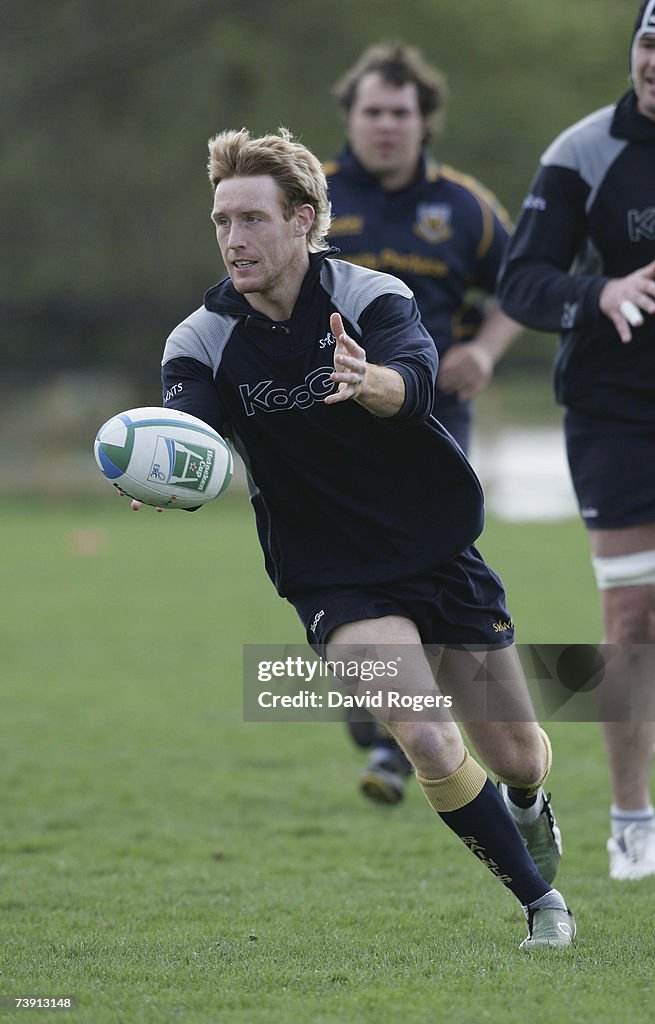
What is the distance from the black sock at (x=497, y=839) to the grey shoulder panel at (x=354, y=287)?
1426 millimetres

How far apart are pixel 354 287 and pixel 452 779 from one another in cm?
146

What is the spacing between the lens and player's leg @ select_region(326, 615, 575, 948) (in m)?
4.11

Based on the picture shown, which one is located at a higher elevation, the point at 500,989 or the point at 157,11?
the point at 500,989

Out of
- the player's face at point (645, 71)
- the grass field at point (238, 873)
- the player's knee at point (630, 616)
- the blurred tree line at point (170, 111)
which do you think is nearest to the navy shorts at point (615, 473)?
the player's knee at point (630, 616)

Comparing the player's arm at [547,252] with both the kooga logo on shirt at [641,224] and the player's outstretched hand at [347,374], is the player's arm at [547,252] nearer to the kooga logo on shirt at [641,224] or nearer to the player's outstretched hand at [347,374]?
the kooga logo on shirt at [641,224]

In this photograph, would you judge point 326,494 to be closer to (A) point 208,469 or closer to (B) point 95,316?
(A) point 208,469

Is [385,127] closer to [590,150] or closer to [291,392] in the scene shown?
[590,150]

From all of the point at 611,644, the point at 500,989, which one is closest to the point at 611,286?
the point at 611,644

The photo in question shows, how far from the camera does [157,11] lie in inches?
1522

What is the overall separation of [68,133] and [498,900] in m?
35.8

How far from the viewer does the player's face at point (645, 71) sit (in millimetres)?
5254

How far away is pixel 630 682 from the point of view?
561 cm

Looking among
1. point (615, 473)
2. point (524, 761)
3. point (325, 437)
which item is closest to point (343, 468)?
point (325, 437)

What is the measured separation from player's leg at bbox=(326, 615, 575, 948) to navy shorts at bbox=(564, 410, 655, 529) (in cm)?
144
